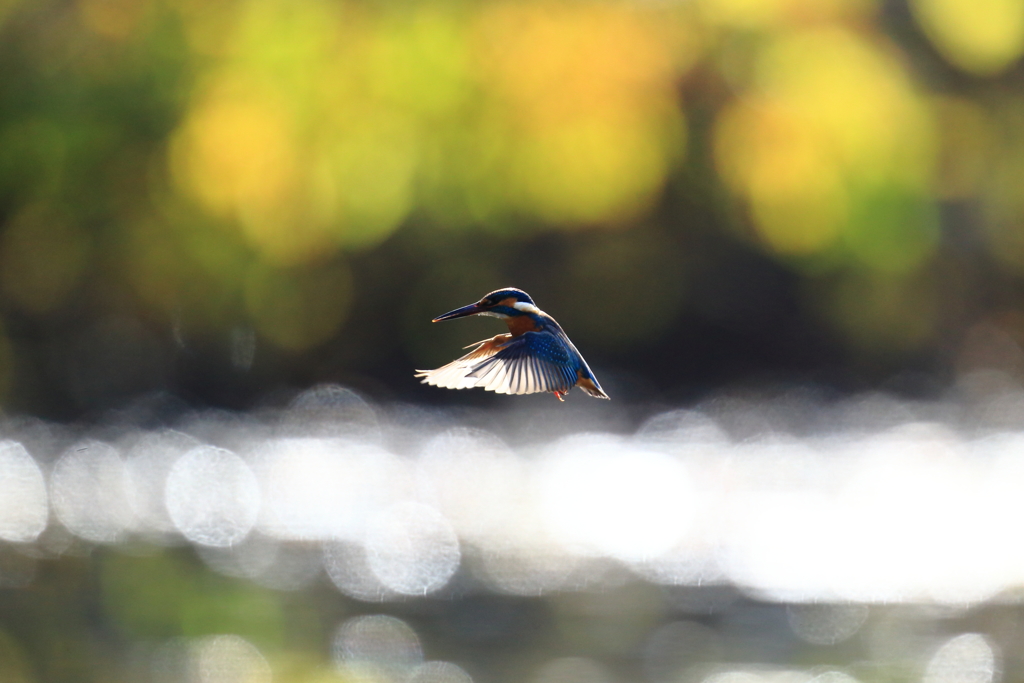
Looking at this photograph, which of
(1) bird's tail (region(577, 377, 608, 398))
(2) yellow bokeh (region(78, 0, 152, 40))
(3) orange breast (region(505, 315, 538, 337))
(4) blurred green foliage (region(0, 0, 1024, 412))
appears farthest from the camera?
(2) yellow bokeh (region(78, 0, 152, 40))

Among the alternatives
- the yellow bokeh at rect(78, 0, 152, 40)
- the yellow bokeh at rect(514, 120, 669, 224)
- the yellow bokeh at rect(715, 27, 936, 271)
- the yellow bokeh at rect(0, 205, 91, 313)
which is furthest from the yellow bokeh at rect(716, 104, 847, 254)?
the yellow bokeh at rect(0, 205, 91, 313)

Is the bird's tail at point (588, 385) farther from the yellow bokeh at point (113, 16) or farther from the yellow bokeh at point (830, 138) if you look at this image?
the yellow bokeh at point (113, 16)

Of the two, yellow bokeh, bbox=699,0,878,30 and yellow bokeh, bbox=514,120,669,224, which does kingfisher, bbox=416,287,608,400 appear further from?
yellow bokeh, bbox=699,0,878,30

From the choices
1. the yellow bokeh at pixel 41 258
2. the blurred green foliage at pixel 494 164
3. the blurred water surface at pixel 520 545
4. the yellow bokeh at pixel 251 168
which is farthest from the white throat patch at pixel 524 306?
the yellow bokeh at pixel 251 168

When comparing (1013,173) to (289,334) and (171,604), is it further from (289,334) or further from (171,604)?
(171,604)

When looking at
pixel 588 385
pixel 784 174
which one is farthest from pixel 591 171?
pixel 588 385

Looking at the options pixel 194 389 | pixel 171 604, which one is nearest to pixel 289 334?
pixel 194 389

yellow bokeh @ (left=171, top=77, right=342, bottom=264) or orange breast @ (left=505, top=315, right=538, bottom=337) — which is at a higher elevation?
yellow bokeh @ (left=171, top=77, right=342, bottom=264)

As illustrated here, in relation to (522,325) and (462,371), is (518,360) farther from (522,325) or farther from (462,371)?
(522,325)
